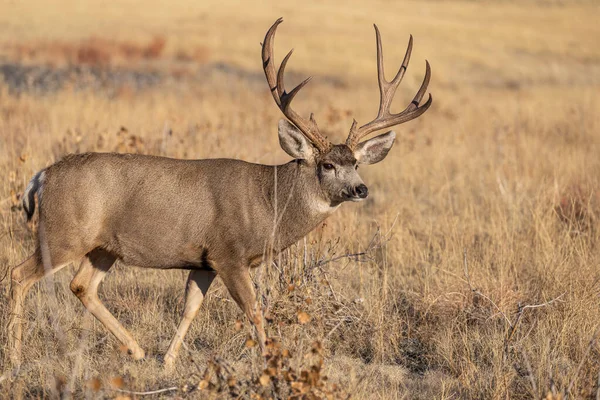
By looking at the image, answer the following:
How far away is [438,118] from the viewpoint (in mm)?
16531

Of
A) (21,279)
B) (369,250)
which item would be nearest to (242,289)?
(369,250)

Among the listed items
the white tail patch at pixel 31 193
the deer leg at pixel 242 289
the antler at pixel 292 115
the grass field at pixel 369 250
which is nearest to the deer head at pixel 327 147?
the antler at pixel 292 115

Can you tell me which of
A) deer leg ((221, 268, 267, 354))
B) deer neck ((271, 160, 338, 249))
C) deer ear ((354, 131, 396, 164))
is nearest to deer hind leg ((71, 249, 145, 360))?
deer leg ((221, 268, 267, 354))

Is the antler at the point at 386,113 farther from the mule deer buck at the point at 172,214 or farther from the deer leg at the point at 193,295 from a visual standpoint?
the deer leg at the point at 193,295

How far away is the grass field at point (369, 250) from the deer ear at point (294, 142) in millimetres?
667

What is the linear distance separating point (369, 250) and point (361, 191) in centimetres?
67

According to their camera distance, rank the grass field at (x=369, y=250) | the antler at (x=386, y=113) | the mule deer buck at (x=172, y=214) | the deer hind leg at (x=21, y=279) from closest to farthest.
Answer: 1. the grass field at (x=369, y=250)
2. the mule deer buck at (x=172, y=214)
3. the deer hind leg at (x=21, y=279)
4. the antler at (x=386, y=113)

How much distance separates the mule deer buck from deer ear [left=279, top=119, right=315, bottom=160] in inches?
0.5

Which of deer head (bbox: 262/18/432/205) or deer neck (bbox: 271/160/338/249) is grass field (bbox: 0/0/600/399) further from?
deer head (bbox: 262/18/432/205)

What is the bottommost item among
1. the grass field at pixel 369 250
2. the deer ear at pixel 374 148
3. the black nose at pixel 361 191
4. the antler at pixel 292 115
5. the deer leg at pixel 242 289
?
the grass field at pixel 369 250

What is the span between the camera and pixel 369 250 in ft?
20.6

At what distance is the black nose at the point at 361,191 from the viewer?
5.75 metres

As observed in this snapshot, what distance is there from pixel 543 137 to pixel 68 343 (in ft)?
32.1

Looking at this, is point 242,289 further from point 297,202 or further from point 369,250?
point 369,250
